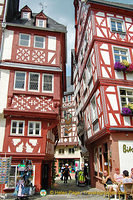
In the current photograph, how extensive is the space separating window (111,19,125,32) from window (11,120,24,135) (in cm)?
941

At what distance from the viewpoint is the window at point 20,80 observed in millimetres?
11766

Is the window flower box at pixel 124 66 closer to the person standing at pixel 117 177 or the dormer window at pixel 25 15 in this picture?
the person standing at pixel 117 177

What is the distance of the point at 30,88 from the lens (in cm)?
1184

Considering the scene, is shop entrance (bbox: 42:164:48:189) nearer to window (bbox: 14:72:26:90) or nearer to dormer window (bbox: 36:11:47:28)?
window (bbox: 14:72:26:90)

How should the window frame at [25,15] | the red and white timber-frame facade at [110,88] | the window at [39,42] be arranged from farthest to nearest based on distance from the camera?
the window frame at [25,15] < the window at [39,42] < the red and white timber-frame facade at [110,88]

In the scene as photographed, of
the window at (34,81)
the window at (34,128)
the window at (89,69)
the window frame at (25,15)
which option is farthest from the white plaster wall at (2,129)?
the window frame at (25,15)

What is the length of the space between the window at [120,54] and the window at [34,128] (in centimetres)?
682

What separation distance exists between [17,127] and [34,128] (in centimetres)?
102

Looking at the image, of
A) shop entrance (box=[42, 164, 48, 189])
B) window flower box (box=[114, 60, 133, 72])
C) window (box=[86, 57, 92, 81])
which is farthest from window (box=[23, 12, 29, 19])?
shop entrance (box=[42, 164, 48, 189])

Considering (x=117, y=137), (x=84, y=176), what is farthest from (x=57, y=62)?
(x=84, y=176)

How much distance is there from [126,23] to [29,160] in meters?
11.9

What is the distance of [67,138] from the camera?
36.3m

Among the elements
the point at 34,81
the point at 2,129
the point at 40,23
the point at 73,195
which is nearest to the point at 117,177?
the point at 73,195

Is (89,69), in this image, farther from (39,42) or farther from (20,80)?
(20,80)
